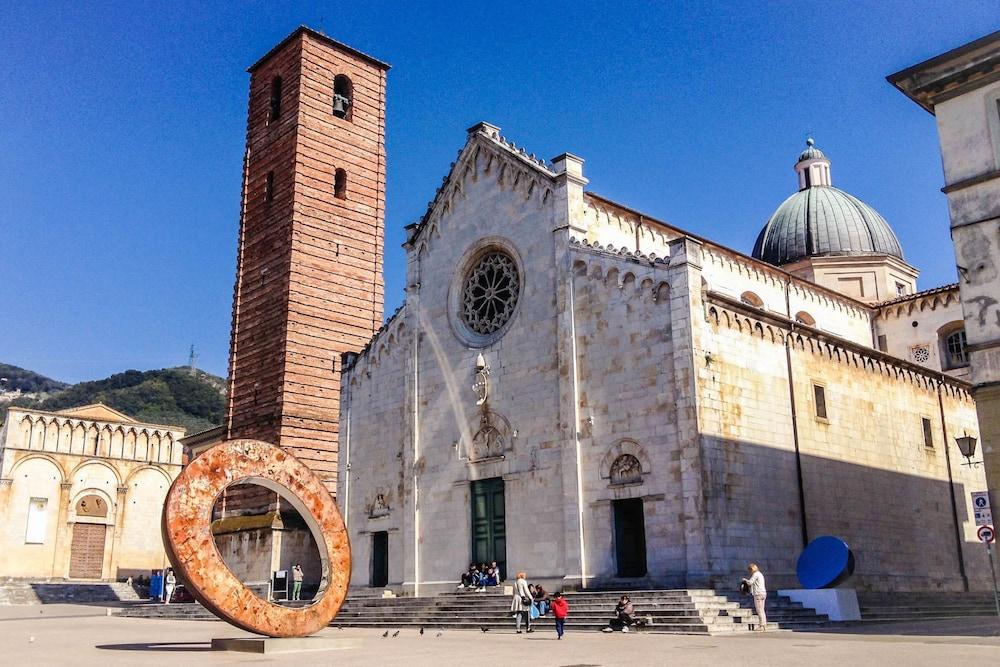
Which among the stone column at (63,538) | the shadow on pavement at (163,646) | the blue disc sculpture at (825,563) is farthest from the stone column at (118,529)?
the blue disc sculpture at (825,563)

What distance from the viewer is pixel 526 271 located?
28.6 meters

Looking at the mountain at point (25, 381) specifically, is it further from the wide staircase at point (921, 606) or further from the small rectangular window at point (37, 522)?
the wide staircase at point (921, 606)

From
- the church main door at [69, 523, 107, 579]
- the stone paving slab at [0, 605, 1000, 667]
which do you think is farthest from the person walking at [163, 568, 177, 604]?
the stone paving slab at [0, 605, 1000, 667]

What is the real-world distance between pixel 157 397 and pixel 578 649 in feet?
365

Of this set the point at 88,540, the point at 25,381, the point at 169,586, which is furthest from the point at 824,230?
the point at 25,381

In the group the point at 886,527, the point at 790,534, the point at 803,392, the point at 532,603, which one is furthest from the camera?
the point at 886,527

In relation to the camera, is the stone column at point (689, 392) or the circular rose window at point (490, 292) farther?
the circular rose window at point (490, 292)

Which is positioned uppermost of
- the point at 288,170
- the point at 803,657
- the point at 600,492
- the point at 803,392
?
the point at 288,170

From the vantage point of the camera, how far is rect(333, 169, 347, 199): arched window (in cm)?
4283

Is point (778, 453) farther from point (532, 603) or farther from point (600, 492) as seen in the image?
point (532, 603)

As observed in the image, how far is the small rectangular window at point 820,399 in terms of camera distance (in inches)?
1063

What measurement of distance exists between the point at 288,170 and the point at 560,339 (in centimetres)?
2007

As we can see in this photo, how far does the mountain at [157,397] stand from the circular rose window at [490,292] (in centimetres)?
8406

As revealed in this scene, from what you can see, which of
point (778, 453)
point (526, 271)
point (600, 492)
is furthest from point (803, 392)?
point (526, 271)
